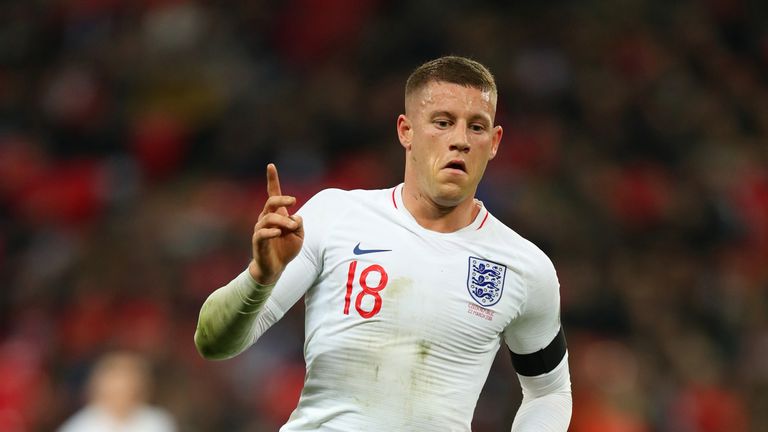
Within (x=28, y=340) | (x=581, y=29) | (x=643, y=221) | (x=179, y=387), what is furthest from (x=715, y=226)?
(x=28, y=340)

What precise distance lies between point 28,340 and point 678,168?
543 cm

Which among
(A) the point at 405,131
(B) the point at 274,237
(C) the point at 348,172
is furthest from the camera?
(C) the point at 348,172

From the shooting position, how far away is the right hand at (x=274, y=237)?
3230 millimetres

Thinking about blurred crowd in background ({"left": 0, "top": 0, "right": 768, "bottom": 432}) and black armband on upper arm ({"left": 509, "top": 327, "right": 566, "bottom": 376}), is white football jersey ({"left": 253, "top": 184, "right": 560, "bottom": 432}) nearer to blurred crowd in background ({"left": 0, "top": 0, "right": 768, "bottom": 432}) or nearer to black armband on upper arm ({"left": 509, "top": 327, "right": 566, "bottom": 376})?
black armband on upper arm ({"left": 509, "top": 327, "right": 566, "bottom": 376})

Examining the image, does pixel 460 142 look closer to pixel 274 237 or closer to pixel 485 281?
pixel 485 281

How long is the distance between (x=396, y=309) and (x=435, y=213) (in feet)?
1.20

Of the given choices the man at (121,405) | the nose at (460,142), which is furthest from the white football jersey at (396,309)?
the man at (121,405)

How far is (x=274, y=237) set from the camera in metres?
3.25

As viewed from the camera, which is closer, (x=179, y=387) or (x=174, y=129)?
(x=179, y=387)

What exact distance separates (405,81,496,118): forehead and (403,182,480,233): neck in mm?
261

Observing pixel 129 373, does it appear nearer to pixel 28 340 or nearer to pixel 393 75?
pixel 28 340

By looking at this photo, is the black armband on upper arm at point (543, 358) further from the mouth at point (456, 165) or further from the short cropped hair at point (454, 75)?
the short cropped hair at point (454, 75)

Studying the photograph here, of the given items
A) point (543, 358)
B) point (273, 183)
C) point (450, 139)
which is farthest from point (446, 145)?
point (543, 358)

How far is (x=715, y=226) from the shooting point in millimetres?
10117
